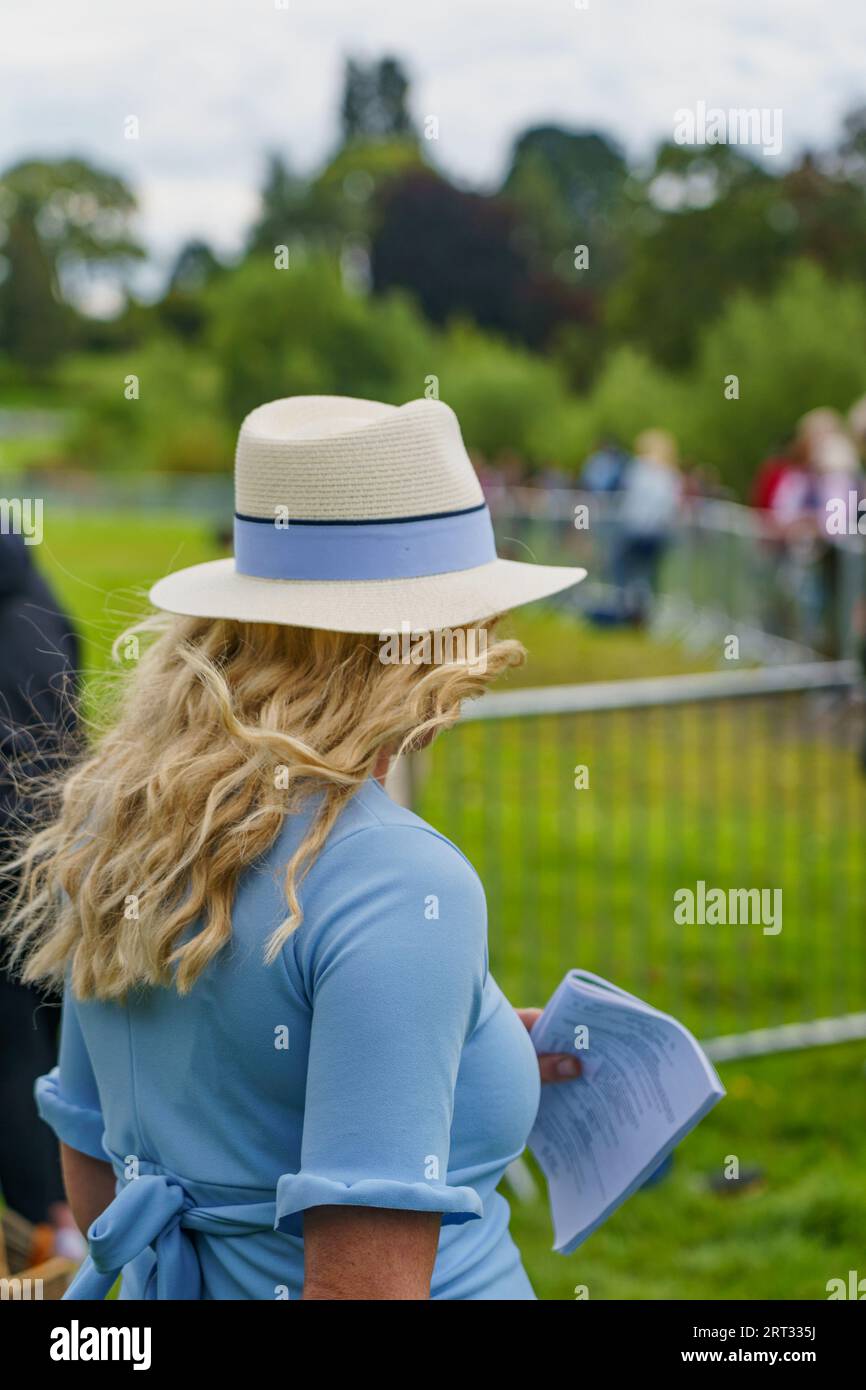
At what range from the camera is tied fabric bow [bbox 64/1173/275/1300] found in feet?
4.95

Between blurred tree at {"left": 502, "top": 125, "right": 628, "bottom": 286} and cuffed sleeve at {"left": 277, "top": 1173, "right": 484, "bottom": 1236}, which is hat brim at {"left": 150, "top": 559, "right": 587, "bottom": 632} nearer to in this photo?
cuffed sleeve at {"left": 277, "top": 1173, "right": 484, "bottom": 1236}

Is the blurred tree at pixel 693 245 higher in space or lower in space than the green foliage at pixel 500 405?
higher

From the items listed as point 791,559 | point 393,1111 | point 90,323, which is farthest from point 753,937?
point 90,323

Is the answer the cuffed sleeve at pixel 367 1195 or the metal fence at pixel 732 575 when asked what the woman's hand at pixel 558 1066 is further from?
the metal fence at pixel 732 575

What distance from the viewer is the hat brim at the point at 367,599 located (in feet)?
4.85

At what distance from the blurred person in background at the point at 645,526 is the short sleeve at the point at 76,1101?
12.1m

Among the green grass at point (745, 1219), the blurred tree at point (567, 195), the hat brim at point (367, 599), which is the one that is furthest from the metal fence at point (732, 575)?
the blurred tree at point (567, 195)

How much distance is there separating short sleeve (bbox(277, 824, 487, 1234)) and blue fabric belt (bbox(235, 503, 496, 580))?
0.98 ft

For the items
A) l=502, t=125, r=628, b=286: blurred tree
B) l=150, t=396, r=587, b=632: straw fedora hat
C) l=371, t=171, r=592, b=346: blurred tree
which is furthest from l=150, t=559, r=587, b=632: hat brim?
l=502, t=125, r=628, b=286: blurred tree

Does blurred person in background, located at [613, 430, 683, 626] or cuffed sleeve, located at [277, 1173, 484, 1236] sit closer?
cuffed sleeve, located at [277, 1173, 484, 1236]

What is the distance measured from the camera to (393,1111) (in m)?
1.34

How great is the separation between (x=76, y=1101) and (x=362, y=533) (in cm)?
77

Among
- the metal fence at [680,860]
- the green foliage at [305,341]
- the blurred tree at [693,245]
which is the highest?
the blurred tree at [693,245]
